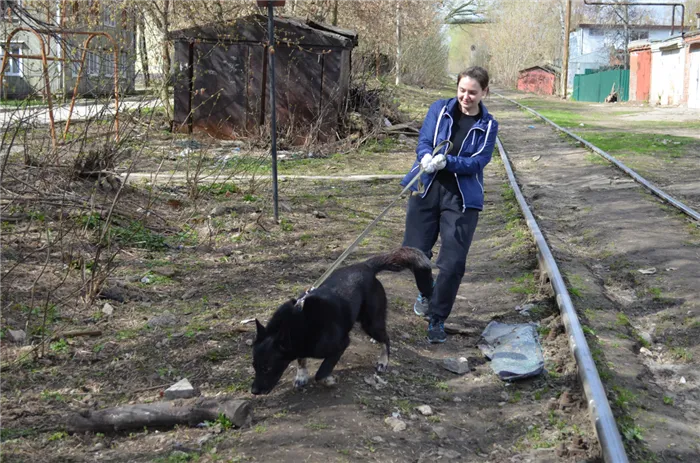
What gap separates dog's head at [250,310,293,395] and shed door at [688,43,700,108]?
38.9 meters

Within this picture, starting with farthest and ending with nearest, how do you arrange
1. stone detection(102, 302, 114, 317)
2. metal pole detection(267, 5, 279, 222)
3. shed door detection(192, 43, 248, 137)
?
shed door detection(192, 43, 248, 137)
metal pole detection(267, 5, 279, 222)
stone detection(102, 302, 114, 317)

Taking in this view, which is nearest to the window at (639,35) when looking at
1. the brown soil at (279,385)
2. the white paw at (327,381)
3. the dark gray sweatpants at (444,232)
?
the brown soil at (279,385)

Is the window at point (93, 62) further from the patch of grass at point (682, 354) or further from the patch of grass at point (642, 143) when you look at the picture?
the patch of grass at point (642, 143)

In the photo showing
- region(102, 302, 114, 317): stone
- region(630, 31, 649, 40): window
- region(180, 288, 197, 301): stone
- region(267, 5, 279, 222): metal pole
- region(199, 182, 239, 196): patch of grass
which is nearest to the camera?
region(102, 302, 114, 317): stone

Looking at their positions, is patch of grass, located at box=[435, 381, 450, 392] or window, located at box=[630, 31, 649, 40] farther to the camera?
window, located at box=[630, 31, 649, 40]

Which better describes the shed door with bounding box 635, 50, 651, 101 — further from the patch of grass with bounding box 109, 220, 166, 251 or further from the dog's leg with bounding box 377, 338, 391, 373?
the dog's leg with bounding box 377, 338, 391, 373

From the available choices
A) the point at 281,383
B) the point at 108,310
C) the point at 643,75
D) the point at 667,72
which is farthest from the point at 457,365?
the point at 643,75

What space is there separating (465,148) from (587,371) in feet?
6.19

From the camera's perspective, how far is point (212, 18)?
19719mm

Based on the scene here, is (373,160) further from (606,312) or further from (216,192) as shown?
(606,312)

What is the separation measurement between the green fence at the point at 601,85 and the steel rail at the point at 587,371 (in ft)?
162

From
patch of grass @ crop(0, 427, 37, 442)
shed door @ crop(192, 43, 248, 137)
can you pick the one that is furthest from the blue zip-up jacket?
shed door @ crop(192, 43, 248, 137)

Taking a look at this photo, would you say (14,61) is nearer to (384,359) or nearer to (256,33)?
(256,33)

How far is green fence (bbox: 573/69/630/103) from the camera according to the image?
53875 millimetres
